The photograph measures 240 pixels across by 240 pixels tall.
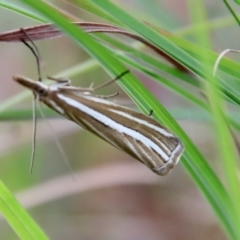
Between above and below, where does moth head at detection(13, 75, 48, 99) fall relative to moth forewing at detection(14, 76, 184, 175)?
above

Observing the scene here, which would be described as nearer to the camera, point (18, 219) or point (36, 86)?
point (18, 219)

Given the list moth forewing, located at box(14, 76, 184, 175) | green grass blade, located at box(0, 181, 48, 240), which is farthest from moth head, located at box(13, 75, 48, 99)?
green grass blade, located at box(0, 181, 48, 240)

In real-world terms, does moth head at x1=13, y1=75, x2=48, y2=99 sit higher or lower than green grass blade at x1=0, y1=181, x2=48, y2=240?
higher

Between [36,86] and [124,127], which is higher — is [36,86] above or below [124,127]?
above

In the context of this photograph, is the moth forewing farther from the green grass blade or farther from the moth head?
the green grass blade

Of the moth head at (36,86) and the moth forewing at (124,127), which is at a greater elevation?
the moth head at (36,86)

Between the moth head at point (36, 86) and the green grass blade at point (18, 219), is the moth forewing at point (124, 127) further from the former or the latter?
the green grass blade at point (18, 219)

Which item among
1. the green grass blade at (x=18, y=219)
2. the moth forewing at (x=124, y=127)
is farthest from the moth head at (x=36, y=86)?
the green grass blade at (x=18, y=219)

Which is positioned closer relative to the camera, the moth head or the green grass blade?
the green grass blade

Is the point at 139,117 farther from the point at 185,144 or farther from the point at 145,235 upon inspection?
the point at 145,235
